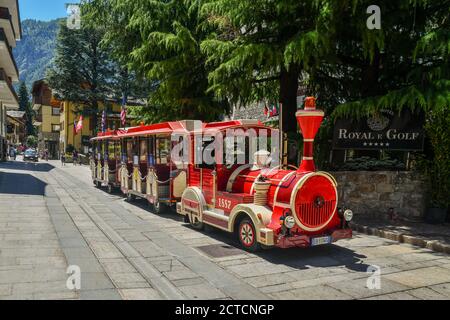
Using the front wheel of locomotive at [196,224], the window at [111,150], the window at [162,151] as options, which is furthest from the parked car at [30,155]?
the front wheel of locomotive at [196,224]

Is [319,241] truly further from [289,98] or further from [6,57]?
[6,57]

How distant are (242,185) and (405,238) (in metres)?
3.94

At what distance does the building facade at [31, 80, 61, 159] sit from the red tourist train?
58956 mm

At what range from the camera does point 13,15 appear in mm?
31719

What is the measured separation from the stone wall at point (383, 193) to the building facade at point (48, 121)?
63.2 m

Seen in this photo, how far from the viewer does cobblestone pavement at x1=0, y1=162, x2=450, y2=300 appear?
19.4 feet

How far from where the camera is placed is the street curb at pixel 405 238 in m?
8.52

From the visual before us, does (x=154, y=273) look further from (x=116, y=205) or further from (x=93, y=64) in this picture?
(x=93, y=64)

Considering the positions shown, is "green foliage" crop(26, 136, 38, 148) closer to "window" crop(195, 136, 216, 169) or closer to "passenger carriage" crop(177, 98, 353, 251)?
"window" crop(195, 136, 216, 169)

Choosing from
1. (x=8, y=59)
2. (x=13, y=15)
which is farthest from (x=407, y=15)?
(x=13, y=15)

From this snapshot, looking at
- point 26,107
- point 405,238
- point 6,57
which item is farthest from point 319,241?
point 26,107

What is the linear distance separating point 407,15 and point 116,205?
1083cm

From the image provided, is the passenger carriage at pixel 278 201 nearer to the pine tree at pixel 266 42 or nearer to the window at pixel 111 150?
the pine tree at pixel 266 42

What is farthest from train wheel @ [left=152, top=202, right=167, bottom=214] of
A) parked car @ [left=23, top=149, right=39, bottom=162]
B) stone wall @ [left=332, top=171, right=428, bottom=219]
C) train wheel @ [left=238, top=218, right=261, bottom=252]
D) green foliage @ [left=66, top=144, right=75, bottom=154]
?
green foliage @ [left=66, top=144, right=75, bottom=154]
